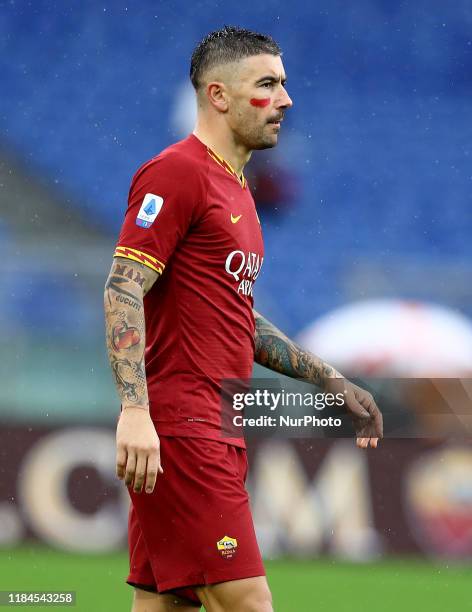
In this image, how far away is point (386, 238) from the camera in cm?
964

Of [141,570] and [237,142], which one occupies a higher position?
[237,142]

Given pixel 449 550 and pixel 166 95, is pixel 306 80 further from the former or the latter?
pixel 449 550

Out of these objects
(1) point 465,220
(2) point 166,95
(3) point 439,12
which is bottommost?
(1) point 465,220

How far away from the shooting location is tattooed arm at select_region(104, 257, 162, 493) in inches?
91.6

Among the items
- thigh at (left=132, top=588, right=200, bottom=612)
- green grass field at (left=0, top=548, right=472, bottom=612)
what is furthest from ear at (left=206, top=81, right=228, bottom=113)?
green grass field at (left=0, top=548, right=472, bottom=612)

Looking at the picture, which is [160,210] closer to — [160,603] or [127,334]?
[127,334]

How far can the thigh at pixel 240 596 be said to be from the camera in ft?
8.11

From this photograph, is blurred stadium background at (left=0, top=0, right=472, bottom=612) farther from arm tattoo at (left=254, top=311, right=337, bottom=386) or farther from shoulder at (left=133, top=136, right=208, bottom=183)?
shoulder at (left=133, top=136, right=208, bottom=183)

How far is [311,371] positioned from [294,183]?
7128mm

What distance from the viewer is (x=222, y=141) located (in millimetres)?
2783

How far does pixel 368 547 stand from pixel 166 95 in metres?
5.04

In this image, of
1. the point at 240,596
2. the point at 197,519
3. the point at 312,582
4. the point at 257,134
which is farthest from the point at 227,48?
the point at 312,582

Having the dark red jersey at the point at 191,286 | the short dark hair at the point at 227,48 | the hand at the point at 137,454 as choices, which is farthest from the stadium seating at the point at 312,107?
the hand at the point at 137,454

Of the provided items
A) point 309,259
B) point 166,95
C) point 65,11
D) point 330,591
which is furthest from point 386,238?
point 330,591
